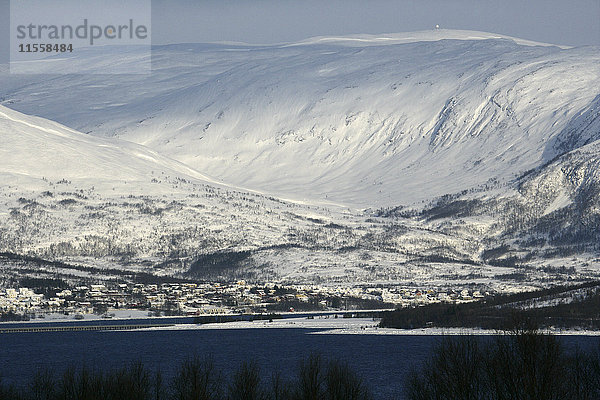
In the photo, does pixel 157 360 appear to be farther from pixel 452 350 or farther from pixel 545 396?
pixel 545 396

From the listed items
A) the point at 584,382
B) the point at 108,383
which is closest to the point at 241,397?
the point at 108,383

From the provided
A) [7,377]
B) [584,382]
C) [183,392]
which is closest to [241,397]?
[183,392]

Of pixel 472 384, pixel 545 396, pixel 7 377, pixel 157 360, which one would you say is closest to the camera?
pixel 545 396

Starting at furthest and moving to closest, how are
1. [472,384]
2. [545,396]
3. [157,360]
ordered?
1. [157,360]
2. [472,384]
3. [545,396]

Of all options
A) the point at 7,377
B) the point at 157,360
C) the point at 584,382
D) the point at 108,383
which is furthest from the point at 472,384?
the point at 157,360

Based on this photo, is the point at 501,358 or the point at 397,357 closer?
the point at 501,358

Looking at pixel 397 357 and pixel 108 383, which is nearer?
pixel 108 383

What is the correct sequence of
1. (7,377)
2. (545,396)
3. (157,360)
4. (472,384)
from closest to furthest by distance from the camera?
(545,396) → (472,384) → (7,377) → (157,360)

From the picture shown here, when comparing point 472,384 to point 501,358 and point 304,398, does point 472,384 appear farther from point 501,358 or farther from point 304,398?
point 304,398

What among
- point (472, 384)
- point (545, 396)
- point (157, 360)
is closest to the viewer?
point (545, 396)
